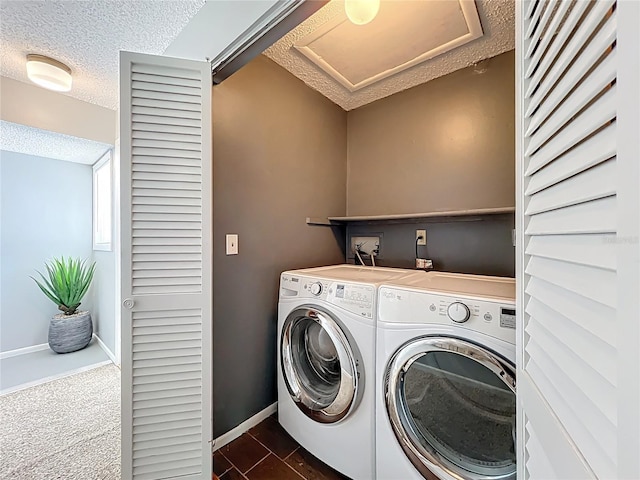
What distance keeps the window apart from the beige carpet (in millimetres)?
1235

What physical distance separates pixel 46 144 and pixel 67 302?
153 centimetres

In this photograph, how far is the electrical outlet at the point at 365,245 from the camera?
2143mm

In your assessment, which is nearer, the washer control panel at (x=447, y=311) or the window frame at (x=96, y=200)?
the washer control panel at (x=447, y=311)

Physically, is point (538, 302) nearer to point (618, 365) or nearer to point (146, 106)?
point (618, 365)

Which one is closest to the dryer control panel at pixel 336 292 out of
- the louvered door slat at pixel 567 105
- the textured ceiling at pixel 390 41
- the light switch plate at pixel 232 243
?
the light switch plate at pixel 232 243

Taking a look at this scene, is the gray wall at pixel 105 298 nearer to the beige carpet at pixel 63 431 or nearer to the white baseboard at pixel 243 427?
the beige carpet at pixel 63 431

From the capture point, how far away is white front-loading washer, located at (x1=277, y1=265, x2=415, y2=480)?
1.15m

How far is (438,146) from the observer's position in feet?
6.14

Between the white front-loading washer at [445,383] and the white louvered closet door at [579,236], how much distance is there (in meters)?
0.28

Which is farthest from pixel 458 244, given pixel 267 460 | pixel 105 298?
pixel 105 298

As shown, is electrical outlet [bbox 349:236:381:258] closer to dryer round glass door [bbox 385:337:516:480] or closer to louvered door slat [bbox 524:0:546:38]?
dryer round glass door [bbox 385:337:516:480]

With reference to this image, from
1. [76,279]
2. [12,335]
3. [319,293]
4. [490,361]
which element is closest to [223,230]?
[319,293]

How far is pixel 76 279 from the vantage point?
8.78 feet

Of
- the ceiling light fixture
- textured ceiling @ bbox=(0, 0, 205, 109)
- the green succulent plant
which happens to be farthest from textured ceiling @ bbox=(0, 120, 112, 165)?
the ceiling light fixture
